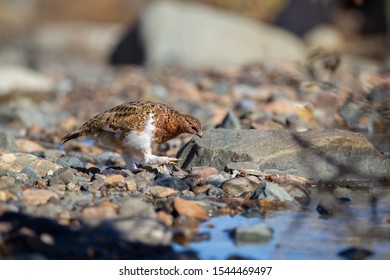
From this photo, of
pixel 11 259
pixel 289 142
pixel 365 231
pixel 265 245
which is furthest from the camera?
pixel 289 142

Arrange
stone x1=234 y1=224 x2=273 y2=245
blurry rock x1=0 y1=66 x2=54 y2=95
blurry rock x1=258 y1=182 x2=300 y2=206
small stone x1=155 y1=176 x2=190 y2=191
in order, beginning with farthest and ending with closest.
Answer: blurry rock x1=0 y1=66 x2=54 y2=95
small stone x1=155 y1=176 x2=190 y2=191
blurry rock x1=258 y1=182 x2=300 y2=206
stone x1=234 y1=224 x2=273 y2=245

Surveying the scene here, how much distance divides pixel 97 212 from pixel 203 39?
52.9 ft

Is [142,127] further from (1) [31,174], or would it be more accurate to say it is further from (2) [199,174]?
(1) [31,174]

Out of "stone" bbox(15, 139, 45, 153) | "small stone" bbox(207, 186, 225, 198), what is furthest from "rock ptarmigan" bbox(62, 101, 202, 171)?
"stone" bbox(15, 139, 45, 153)

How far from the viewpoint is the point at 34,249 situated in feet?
16.9

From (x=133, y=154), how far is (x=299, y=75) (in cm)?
734

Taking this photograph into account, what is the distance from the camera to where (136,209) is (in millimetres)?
5949

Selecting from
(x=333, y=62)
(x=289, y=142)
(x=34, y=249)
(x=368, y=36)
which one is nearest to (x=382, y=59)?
(x=368, y=36)

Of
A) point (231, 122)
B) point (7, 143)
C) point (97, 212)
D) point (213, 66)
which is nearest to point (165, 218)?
point (97, 212)

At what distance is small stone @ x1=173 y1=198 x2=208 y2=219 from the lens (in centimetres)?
620

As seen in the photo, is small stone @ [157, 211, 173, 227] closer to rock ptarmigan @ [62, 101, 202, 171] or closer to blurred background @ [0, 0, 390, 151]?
blurred background @ [0, 0, 390, 151]

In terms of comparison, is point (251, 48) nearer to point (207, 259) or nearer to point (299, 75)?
point (299, 75)

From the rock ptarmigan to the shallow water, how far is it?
5.82 feet

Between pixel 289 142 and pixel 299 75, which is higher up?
pixel 289 142
